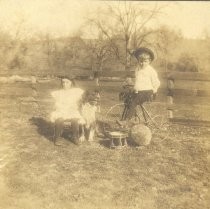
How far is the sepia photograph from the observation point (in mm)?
3775

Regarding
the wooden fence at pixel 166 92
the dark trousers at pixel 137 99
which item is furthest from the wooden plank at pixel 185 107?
the dark trousers at pixel 137 99

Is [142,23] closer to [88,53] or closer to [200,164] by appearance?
[88,53]

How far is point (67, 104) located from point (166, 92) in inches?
75.0

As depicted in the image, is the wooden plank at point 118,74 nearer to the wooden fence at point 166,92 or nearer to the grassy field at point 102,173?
the wooden fence at point 166,92

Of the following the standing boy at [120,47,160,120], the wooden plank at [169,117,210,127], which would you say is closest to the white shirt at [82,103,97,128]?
the standing boy at [120,47,160,120]

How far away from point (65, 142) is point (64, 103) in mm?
525

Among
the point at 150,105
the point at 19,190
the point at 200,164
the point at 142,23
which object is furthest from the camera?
the point at 150,105

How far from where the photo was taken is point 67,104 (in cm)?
490

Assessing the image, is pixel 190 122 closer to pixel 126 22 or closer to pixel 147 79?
pixel 147 79

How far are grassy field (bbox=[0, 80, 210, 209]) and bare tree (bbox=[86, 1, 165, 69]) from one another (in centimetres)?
167

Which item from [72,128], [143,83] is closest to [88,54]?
[143,83]

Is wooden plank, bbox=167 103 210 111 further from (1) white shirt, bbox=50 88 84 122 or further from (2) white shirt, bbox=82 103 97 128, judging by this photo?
(1) white shirt, bbox=50 88 84 122

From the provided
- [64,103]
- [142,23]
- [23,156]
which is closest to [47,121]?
[64,103]

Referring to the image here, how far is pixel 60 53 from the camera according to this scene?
637cm
